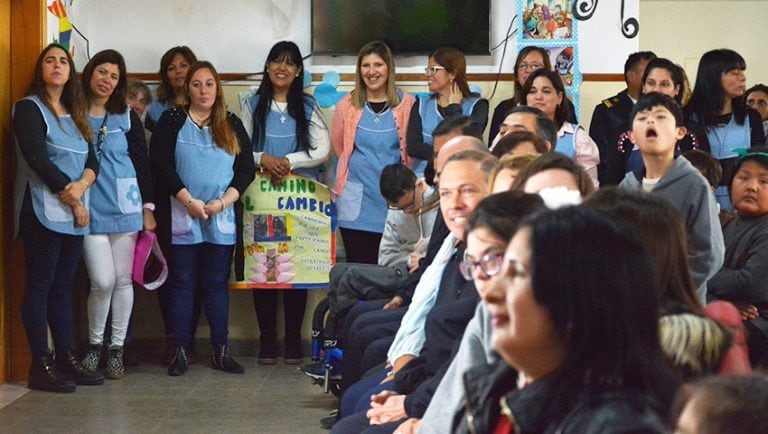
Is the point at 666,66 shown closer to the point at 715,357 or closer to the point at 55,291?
the point at 55,291

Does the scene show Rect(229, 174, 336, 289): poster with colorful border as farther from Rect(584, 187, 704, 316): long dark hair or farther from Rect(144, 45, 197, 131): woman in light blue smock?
Rect(584, 187, 704, 316): long dark hair

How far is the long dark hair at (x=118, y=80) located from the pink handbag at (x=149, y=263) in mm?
605

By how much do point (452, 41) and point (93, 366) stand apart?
237 centimetres

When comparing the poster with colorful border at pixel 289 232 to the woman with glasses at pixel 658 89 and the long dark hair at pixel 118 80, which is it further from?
the woman with glasses at pixel 658 89

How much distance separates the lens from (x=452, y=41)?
19.6ft

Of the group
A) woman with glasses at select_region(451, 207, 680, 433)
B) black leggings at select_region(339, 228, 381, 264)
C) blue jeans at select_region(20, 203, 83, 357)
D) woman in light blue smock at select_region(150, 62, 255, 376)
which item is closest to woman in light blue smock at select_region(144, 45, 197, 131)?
woman in light blue smock at select_region(150, 62, 255, 376)

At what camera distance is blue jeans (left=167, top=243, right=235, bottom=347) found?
5.59 meters

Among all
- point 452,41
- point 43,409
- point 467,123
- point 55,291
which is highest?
point 452,41

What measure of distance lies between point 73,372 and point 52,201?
2.59 feet

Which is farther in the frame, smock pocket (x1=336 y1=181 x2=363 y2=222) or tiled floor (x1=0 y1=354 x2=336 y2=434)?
smock pocket (x1=336 y1=181 x2=363 y2=222)

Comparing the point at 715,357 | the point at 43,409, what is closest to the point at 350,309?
the point at 43,409

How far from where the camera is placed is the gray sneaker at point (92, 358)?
5402mm

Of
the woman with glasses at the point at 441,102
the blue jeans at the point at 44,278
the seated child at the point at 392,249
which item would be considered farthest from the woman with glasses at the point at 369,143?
the blue jeans at the point at 44,278

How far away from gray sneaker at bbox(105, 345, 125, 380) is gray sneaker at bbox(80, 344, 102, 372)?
0.05 meters
